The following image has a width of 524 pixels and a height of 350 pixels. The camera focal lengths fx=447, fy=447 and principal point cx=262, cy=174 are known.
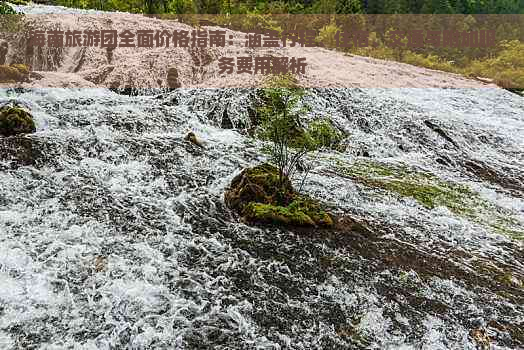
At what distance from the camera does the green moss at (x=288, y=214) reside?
7223 millimetres

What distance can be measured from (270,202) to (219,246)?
1437mm

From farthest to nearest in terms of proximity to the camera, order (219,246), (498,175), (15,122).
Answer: (498,175) → (15,122) → (219,246)

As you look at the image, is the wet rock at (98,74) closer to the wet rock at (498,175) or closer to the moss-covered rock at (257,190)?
the moss-covered rock at (257,190)

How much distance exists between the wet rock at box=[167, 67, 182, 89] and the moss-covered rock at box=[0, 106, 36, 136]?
4.75 metres

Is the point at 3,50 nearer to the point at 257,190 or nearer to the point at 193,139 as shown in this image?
the point at 193,139

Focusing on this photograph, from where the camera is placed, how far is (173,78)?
13.5m

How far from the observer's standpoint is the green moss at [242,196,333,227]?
722cm

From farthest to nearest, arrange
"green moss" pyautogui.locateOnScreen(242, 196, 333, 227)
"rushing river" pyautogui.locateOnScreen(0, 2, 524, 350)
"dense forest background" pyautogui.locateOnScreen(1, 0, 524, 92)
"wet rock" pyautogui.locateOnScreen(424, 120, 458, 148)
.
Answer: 1. "dense forest background" pyautogui.locateOnScreen(1, 0, 524, 92)
2. "wet rock" pyautogui.locateOnScreen(424, 120, 458, 148)
3. "green moss" pyautogui.locateOnScreen(242, 196, 333, 227)
4. "rushing river" pyautogui.locateOnScreen(0, 2, 524, 350)

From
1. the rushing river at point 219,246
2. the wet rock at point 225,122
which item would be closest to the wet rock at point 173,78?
the rushing river at point 219,246

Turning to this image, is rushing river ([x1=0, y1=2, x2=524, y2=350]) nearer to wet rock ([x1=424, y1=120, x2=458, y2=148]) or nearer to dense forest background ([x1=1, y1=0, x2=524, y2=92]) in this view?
wet rock ([x1=424, y1=120, x2=458, y2=148])

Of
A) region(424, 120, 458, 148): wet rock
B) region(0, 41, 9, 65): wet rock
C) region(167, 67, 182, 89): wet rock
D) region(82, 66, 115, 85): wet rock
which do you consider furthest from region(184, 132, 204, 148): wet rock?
region(0, 41, 9, 65): wet rock

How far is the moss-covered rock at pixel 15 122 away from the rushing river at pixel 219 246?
0.28 m

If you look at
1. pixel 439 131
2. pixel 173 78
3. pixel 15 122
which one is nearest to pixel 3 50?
pixel 173 78

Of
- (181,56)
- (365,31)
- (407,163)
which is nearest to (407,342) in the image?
(407,163)
